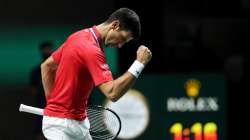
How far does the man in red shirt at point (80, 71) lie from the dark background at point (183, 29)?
134 inches

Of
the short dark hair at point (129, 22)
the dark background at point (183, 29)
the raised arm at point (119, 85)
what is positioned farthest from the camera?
the dark background at point (183, 29)

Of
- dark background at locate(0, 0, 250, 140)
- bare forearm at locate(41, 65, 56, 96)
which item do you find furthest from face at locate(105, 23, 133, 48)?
dark background at locate(0, 0, 250, 140)

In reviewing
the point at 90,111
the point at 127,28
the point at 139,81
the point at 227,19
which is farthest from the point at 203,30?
the point at 127,28

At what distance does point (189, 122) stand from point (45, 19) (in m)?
1.80

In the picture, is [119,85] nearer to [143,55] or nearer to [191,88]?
[143,55]

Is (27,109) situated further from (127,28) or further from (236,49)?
(236,49)

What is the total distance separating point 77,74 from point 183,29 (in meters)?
4.00

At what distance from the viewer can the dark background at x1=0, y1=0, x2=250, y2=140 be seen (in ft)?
31.1

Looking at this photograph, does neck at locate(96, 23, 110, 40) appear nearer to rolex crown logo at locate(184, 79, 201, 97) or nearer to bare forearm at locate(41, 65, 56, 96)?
bare forearm at locate(41, 65, 56, 96)

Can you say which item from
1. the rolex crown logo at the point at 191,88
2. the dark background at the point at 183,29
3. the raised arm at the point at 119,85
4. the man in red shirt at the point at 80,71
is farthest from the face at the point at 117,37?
the dark background at the point at 183,29

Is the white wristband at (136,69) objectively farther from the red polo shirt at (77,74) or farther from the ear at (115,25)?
the ear at (115,25)

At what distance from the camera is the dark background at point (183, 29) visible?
373 inches

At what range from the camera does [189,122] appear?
909 centimetres

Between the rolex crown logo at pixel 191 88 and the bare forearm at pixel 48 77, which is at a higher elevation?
the bare forearm at pixel 48 77
